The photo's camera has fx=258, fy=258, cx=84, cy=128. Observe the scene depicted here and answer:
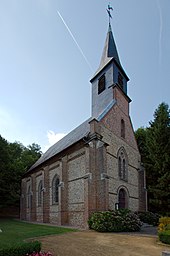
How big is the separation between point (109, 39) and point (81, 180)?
1571 cm

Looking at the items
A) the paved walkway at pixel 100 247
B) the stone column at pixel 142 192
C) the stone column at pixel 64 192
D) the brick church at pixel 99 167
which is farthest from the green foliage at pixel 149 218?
the paved walkway at pixel 100 247

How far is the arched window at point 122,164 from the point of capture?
73.2 ft

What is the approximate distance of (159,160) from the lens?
2791cm

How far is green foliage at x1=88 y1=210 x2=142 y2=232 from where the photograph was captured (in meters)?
15.9

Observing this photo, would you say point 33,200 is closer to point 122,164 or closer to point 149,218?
point 122,164

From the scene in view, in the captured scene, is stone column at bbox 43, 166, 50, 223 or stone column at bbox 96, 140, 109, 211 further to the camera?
stone column at bbox 43, 166, 50, 223

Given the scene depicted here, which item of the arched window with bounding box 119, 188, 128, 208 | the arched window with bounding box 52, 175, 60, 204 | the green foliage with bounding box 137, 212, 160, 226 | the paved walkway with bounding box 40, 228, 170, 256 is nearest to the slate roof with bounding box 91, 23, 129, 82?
the arched window with bounding box 52, 175, 60, 204

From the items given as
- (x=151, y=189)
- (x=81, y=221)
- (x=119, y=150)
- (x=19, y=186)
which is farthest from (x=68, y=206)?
(x=19, y=186)

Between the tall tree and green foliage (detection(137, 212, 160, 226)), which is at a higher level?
the tall tree

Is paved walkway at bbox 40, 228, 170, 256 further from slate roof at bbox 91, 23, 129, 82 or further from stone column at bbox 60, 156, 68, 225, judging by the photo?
slate roof at bbox 91, 23, 129, 82

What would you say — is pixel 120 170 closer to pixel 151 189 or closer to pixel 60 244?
pixel 151 189

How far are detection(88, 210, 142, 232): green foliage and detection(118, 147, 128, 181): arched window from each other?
203 inches

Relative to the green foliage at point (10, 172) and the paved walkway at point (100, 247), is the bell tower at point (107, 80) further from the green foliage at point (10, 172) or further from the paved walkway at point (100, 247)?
the paved walkway at point (100, 247)

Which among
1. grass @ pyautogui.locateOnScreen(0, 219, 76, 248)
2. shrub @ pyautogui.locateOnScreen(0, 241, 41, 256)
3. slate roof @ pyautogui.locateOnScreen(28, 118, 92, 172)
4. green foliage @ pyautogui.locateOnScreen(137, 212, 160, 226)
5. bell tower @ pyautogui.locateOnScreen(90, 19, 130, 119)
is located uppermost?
bell tower @ pyautogui.locateOnScreen(90, 19, 130, 119)
